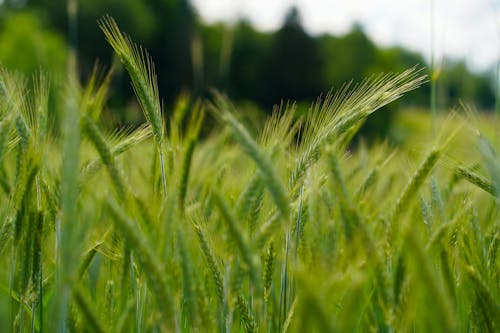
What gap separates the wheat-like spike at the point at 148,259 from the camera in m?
0.98

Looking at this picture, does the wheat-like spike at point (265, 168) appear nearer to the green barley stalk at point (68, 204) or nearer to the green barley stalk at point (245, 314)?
the green barley stalk at point (68, 204)

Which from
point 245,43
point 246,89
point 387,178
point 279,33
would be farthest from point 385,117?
point 387,178

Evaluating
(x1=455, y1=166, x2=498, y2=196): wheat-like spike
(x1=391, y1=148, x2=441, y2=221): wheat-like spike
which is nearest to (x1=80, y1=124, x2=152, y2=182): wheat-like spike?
(x1=391, y1=148, x2=441, y2=221): wheat-like spike

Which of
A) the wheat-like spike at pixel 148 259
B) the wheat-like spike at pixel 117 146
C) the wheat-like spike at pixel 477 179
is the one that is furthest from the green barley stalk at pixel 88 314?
the wheat-like spike at pixel 477 179

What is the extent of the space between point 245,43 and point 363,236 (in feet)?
196

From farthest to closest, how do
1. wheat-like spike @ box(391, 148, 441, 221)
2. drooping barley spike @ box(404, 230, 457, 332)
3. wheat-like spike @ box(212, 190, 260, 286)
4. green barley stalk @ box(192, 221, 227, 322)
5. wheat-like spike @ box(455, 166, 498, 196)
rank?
wheat-like spike @ box(455, 166, 498, 196), green barley stalk @ box(192, 221, 227, 322), wheat-like spike @ box(391, 148, 441, 221), wheat-like spike @ box(212, 190, 260, 286), drooping barley spike @ box(404, 230, 457, 332)

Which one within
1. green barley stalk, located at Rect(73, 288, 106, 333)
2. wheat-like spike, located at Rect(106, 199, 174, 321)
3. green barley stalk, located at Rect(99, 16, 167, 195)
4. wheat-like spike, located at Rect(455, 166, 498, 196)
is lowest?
green barley stalk, located at Rect(73, 288, 106, 333)

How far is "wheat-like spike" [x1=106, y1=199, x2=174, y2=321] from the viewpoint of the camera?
3.23 ft

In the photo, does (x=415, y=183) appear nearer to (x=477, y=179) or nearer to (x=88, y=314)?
(x=477, y=179)

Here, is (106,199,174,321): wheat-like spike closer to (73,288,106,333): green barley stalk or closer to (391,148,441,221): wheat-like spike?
(73,288,106,333): green barley stalk

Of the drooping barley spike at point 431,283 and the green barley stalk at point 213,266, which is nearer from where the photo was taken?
the drooping barley spike at point 431,283

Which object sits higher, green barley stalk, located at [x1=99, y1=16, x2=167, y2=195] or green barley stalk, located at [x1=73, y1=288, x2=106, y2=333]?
green barley stalk, located at [x1=99, y1=16, x2=167, y2=195]

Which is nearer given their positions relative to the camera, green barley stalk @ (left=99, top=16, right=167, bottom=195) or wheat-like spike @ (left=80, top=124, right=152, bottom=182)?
green barley stalk @ (left=99, top=16, right=167, bottom=195)

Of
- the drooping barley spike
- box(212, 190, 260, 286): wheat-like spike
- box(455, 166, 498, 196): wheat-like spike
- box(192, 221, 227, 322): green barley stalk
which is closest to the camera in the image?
the drooping barley spike
